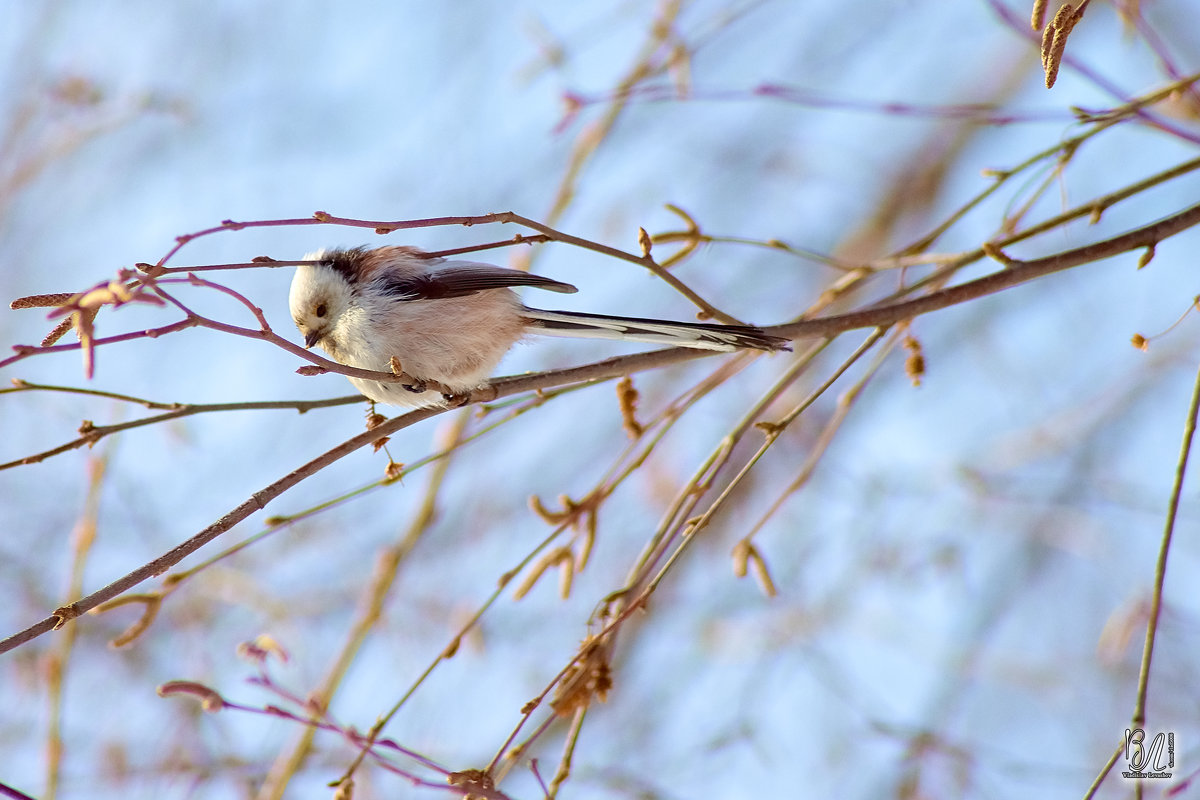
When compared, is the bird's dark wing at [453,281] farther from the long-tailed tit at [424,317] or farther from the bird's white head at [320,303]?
the bird's white head at [320,303]

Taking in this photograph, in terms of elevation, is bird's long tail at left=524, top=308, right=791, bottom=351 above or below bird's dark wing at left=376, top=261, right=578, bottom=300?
below

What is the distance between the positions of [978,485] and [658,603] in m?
2.08

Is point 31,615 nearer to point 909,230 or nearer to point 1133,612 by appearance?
point 1133,612

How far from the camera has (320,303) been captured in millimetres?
2879

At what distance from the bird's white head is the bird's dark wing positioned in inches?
4.8

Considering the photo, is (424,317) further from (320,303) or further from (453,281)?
(320,303)

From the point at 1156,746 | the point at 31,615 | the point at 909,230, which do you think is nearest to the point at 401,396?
the point at 1156,746

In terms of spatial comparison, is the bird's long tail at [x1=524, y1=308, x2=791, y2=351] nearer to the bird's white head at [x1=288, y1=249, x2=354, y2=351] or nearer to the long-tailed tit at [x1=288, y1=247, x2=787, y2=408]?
the long-tailed tit at [x1=288, y1=247, x2=787, y2=408]

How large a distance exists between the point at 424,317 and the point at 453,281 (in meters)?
0.14

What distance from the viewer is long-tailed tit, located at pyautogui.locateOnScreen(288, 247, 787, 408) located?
2.73 meters

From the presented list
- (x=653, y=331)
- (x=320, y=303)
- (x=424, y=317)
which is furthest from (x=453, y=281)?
(x=653, y=331)

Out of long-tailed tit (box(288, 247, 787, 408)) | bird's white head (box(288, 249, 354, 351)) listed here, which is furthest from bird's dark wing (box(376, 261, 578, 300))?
bird's white head (box(288, 249, 354, 351))

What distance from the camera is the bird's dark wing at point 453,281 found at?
107 inches

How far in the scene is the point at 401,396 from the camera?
252 centimetres
